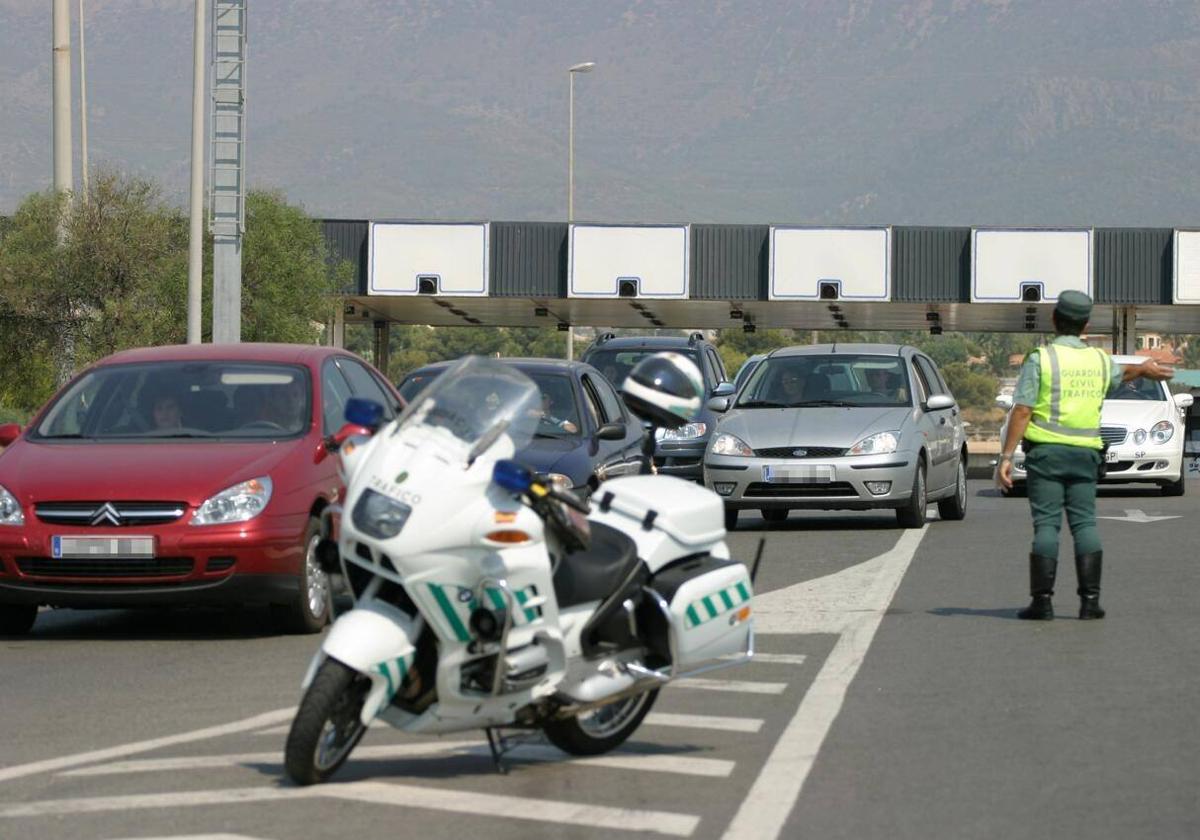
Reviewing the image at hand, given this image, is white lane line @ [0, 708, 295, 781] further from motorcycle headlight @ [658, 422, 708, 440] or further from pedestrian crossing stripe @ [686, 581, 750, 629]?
motorcycle headlight @ [658, 422, 708, 440]

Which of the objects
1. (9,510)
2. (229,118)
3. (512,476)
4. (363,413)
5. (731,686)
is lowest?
(731,686)

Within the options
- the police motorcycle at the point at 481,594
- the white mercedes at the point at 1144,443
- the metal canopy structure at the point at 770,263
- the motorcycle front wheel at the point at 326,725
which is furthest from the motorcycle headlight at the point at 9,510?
the metal canopy structure at the point at 770,263

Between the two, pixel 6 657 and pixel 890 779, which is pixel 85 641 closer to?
pixel 6 657

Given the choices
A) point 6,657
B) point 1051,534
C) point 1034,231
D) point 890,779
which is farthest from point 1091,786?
point 1034,231

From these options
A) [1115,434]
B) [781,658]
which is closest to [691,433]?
[1115,434]

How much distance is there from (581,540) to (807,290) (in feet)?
135

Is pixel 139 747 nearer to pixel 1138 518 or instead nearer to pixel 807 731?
pixel 807 731

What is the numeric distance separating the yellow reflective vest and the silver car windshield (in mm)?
7839

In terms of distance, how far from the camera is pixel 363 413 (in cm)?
755

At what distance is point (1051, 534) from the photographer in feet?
39.5

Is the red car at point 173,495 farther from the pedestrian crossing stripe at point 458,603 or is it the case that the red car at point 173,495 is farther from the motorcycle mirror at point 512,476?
the motorcycle mirror at point 512,476

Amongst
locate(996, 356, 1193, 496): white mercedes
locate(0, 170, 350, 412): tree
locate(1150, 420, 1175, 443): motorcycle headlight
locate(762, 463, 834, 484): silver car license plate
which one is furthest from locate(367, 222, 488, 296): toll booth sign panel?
locate(762, 463, 834, 484): silver car license plate

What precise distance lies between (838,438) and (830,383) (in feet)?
4.17

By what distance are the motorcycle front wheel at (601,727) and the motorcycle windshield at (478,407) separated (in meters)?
1.09
